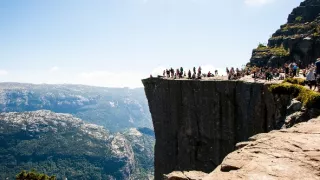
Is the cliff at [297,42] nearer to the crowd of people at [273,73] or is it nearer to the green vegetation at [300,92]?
the crowd of people at [273,73]

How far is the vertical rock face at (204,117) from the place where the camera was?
5504cm

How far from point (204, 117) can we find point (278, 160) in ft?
161

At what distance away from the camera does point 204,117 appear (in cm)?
6825

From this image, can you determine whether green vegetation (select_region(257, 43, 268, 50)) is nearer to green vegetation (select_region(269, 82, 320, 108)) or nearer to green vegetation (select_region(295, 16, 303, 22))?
green vegetation (select_region(295, 16, 303, 22))

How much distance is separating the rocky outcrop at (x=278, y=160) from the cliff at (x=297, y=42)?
5995cm

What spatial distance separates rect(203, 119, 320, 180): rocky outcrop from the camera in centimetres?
1756

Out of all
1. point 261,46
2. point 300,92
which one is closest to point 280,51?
point 261,46

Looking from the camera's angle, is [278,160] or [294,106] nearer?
[278,160]

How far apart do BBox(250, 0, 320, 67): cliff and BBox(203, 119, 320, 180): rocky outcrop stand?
59955 mm

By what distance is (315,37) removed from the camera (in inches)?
3511

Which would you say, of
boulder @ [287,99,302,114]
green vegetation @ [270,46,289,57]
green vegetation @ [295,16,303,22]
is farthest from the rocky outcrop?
green vegetation @ [295,16,303,22]

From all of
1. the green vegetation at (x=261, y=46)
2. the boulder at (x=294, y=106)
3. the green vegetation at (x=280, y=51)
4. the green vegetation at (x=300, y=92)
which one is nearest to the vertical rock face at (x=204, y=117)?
the green vegetation at (x=300, y=92)

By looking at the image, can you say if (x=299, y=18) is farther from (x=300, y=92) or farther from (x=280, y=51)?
(x=300, y=92)

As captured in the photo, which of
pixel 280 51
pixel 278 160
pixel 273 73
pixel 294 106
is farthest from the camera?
pixel 280 51
